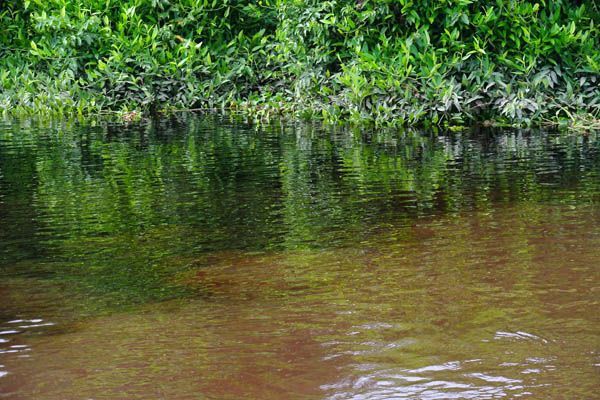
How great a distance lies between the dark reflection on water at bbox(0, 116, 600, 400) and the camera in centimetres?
373

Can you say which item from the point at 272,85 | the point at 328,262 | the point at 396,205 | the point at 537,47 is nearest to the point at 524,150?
the point at 537,47

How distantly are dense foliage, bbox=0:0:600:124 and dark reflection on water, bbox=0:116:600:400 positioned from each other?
3.19m

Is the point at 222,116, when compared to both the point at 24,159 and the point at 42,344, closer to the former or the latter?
the point at 24,159

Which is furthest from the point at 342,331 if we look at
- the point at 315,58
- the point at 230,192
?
the point at 315,58

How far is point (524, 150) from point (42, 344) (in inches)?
285

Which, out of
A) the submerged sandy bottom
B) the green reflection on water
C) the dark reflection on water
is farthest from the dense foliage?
the submerged sandy bottom

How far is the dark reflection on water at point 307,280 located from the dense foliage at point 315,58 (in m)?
3.19

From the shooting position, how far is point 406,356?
3865 millimetres

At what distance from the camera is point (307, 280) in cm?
509

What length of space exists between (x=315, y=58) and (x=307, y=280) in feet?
32.8

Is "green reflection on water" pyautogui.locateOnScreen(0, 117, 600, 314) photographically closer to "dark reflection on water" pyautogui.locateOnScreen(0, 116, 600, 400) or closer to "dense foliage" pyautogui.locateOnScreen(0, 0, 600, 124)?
"dark reflection on water" pyautogui.locateOnScreen(0, 116, 600, 400)

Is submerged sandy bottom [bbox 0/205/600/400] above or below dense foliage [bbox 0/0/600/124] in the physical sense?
below

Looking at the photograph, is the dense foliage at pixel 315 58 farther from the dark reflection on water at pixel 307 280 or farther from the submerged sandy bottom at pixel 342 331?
the submerged sandy bottom at pixel 342 331

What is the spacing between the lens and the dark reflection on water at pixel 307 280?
3.73 m
